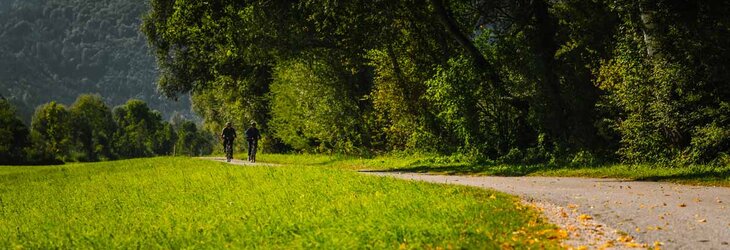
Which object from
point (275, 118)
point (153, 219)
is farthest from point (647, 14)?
point (275, 118)

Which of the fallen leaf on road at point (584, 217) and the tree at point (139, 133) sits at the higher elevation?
the tree at point (139, 133)

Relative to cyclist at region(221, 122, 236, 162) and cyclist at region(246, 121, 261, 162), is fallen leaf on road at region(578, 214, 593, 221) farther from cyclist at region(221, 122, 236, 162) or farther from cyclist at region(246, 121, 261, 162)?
cyclist at region(221, 122, 236, 162)

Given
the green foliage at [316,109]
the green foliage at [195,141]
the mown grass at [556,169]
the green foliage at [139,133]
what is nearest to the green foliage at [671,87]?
the mown grass at [556,169]

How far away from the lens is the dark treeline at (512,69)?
1739cm

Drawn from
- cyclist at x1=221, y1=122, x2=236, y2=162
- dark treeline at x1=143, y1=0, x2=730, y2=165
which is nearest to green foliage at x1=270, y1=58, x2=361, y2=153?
dark treeline at x1=143, y1=0, x2=730, y2=165

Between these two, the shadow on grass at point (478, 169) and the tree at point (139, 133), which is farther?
the tree at point (139, 133)

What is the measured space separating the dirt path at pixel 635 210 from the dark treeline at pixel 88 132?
250ft

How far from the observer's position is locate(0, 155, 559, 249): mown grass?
8.86 m

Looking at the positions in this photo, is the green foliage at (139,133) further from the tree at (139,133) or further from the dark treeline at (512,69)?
the dark treeline at (512,69)

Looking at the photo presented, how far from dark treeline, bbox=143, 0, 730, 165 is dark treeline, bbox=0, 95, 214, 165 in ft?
197

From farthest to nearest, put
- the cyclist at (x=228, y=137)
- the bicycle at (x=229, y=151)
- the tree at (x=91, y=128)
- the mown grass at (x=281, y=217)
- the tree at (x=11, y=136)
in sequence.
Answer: the tree at (x=91, y=128) < the tree at (x=11, y=136) < the bicycle at (x=229, y=151) < the cyclist at (x=228, y=137) < the mown grass at (x=281, y=217)

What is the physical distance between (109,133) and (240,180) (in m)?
123

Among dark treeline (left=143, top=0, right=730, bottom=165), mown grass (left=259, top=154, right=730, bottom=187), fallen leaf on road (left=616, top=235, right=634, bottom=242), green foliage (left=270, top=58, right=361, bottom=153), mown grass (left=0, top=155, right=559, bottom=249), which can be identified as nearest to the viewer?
fallen leaf on road (left=616, top=235, right=634, bottom=242)

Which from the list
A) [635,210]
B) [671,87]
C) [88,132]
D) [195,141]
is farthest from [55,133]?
[635,210]
